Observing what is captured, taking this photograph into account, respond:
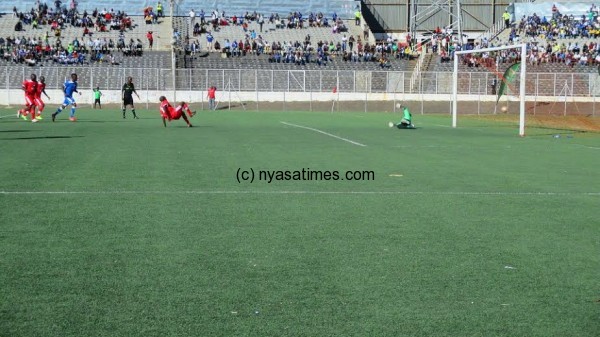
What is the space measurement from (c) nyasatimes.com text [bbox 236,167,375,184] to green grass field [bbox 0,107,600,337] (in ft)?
1.01

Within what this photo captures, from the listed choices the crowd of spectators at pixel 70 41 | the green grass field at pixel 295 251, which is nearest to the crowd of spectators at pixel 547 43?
the crowd of spectators at pixel 70 41

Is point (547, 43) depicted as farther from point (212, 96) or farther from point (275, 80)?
point (212, 96)

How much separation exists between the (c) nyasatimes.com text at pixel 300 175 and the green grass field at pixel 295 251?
309mm

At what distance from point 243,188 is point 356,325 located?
6809mm

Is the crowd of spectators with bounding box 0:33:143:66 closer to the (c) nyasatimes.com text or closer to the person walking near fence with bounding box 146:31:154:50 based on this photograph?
the person walking near fence with bounding box 146:31:154:50

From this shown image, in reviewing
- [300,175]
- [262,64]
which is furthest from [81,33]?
[300,175]

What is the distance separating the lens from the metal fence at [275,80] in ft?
190

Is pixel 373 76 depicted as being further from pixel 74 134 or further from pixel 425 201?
pixel 425 201

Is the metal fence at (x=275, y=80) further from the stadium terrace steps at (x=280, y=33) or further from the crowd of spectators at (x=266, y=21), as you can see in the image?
the crowd of spectators at (x=266, y=21)

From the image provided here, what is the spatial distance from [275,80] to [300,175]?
152 ft

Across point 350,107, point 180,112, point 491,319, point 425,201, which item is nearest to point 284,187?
point 425,201

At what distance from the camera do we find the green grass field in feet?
18.3

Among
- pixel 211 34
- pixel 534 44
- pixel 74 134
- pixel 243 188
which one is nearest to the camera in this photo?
pixel 243 188

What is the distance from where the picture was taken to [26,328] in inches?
208
